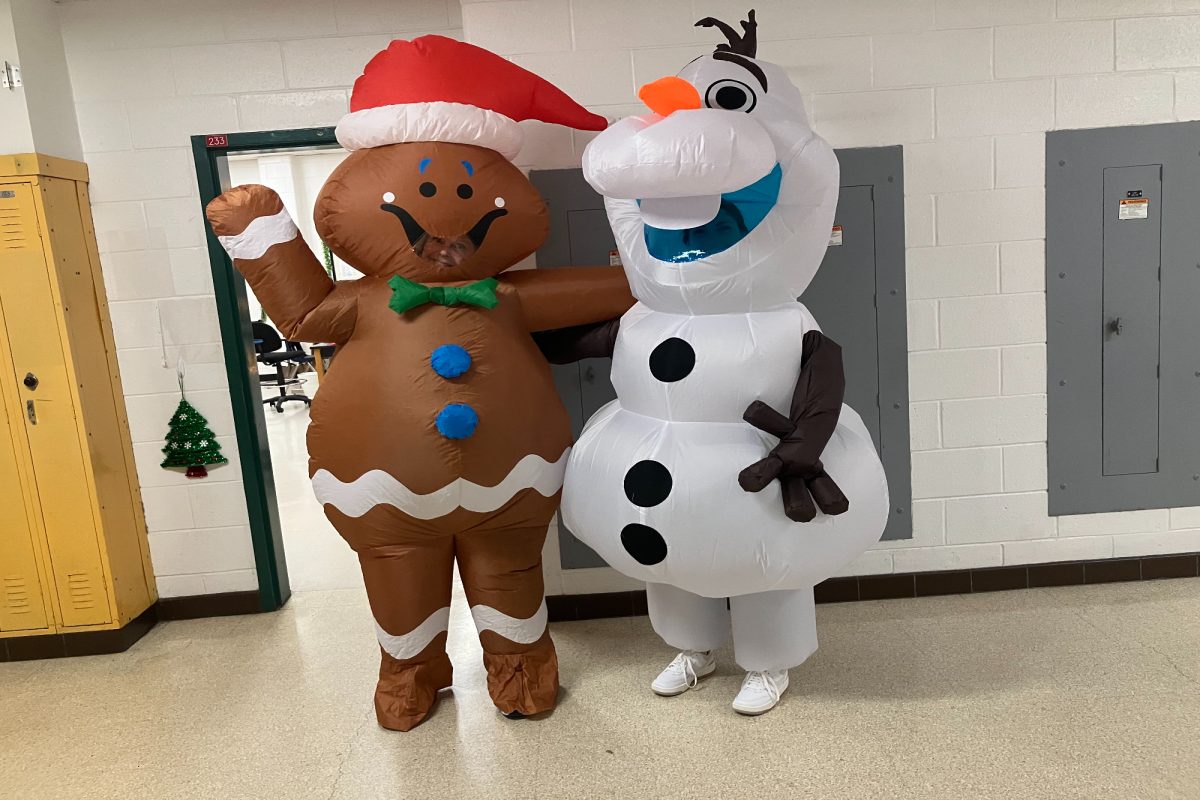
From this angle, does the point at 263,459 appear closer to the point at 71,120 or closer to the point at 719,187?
the point at 71,120

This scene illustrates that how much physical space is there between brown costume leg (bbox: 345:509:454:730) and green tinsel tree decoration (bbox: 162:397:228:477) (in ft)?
4.00

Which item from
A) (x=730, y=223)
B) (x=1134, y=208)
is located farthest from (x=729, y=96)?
(x=1134, y=208)

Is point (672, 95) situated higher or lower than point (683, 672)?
higher

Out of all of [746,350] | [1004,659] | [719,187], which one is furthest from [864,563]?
[719,187]

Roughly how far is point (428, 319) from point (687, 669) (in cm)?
138

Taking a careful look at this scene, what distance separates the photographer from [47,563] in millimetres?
3309

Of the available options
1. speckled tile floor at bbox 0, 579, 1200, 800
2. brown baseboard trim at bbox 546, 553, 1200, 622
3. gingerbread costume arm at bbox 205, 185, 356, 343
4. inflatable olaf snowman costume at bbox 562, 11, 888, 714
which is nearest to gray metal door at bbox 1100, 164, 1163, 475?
brown baseboard trim at bbox 546, 553, 1200, 622

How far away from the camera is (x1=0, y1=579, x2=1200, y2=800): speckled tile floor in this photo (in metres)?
2.35

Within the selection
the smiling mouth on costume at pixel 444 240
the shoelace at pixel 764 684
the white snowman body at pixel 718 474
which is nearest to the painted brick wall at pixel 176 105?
the smiling mouth on costume at pixel 444 240

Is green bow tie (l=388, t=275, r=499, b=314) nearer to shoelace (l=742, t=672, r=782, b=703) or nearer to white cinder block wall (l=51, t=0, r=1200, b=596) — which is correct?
white cinder block wall (l=51, t=0, r=1200, b=596)

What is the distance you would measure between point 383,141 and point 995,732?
2378 mm

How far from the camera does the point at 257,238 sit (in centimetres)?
247

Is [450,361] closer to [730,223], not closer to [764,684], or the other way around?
[730,223]

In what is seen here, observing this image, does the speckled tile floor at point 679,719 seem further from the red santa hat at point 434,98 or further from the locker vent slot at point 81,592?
the red santa hat at point 434,98
